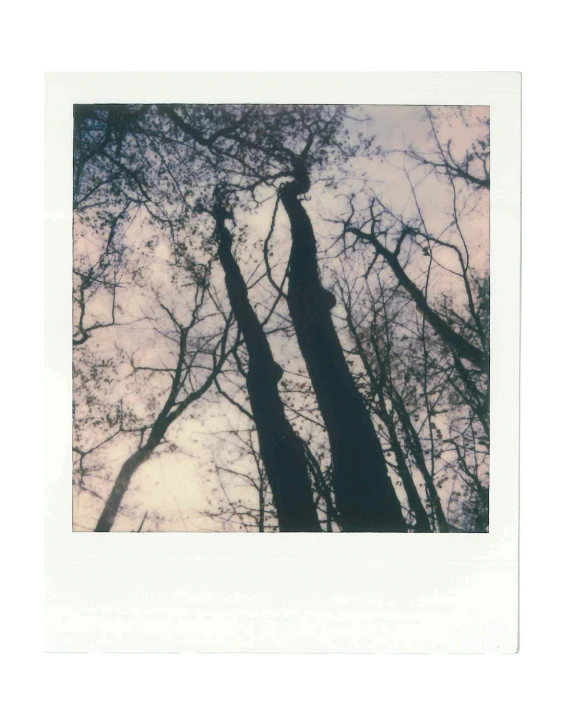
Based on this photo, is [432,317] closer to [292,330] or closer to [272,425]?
[292,330]

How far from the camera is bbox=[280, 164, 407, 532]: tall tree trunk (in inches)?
87.8

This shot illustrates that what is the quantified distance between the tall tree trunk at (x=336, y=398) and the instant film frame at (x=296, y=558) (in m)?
0.10

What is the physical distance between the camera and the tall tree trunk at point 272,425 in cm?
223

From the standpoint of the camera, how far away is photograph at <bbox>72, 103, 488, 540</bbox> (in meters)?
2.24

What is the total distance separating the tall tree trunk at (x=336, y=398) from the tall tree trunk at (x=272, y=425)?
0.35ft

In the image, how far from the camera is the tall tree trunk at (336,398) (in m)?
2.23

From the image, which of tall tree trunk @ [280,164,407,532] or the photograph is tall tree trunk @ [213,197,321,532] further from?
tall tree trunk @ [280,164,407,532]

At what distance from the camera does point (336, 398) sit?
7.34ft

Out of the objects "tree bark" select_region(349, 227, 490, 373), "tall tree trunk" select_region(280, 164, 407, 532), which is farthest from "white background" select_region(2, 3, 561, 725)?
"tall tree trunk" select_region(280, 164, 407, 532)
